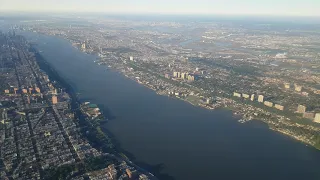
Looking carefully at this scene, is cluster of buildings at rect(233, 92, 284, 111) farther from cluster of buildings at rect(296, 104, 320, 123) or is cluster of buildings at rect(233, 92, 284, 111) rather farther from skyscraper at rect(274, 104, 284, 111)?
cluster of buildings at rect(296, 104, 320, 123)

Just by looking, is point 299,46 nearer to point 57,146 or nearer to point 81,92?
point 81,92

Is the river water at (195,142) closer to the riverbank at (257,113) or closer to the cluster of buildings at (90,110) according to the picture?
the riverbank at (257,113)

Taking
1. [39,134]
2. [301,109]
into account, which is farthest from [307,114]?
[39,134]

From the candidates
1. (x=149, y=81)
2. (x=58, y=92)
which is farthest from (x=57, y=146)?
(x=149, y=81)

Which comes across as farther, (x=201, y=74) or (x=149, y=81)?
(x=201, y=74)

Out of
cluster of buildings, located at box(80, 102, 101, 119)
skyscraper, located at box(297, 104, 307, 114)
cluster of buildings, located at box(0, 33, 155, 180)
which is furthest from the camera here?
skyscraper, located at box(297, 104, 307, 114)

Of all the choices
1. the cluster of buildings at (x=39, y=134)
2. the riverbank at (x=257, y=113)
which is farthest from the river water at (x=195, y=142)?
the cluster of buildings at (x=39, y=134)

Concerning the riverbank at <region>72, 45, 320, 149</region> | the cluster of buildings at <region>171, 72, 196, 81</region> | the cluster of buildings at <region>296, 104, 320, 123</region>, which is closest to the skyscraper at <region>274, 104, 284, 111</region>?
the riverbank at <region>72, 45, 320, 149</region>

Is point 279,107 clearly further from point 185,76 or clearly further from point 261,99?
point 185,76
